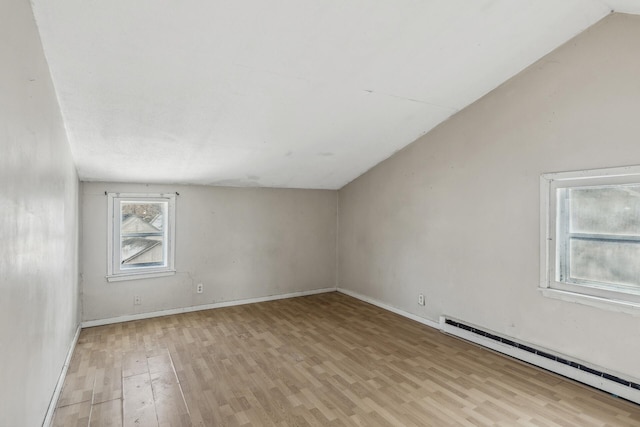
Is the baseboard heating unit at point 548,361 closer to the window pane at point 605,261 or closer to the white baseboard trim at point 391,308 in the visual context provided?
the white baseboard trim at point 391,308

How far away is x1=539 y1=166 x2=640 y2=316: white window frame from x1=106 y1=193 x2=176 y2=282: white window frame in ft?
13.2

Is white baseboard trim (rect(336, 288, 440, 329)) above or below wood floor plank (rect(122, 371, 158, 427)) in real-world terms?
above

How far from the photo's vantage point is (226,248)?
15.2 ft

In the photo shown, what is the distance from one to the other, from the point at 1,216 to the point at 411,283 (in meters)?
3.80

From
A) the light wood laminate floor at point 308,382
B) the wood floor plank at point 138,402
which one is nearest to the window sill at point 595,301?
the light wood laminate floor at point 308,382

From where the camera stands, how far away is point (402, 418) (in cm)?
218

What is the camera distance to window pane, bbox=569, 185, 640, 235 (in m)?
2.42

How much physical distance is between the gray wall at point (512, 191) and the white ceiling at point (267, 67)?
244mm

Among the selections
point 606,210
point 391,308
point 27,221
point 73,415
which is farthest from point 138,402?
point 606,210

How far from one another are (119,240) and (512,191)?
4276 millimetres

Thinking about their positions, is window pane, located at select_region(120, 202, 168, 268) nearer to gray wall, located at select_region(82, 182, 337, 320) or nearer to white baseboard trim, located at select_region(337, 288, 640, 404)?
gray wall, located at select_region(82, 182, 337, 320)

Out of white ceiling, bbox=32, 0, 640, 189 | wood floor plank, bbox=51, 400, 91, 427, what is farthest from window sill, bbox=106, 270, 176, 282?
wood floor plank, bbox=51, 400, 91, 427

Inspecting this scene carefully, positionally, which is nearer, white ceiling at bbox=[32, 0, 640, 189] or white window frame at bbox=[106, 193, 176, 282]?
white ceiling at bbox=[32, 0, 640, 189]

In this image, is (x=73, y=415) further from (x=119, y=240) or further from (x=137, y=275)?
(x=119, y=240)
